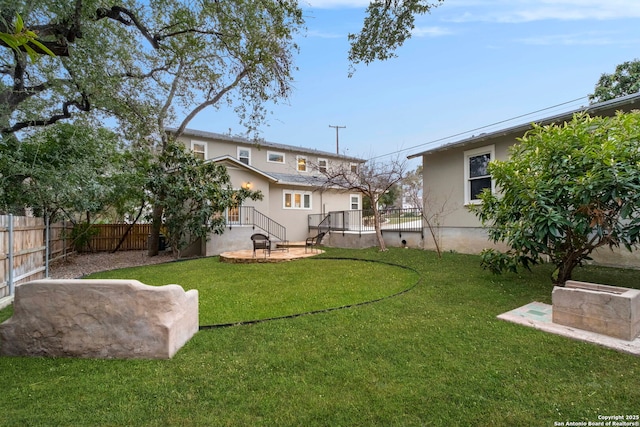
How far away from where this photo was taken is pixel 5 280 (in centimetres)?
532

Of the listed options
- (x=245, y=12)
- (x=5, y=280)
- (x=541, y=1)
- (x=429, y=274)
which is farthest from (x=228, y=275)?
(x=541, y=1)

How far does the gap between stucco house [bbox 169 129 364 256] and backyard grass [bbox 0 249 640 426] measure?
9164 mm

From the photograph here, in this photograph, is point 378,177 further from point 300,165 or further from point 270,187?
point 300,165

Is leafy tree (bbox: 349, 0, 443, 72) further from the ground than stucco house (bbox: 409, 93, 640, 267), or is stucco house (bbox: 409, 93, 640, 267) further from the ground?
leafy tree (bbox: 349, 0, 443, 72)

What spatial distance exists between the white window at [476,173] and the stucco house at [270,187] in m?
4.86

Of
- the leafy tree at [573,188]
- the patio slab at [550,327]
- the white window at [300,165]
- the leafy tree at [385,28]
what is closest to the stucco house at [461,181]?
the leafy tree at [573,188]

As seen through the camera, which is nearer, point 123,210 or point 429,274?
point 429,274

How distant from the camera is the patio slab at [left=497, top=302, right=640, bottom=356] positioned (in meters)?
3.17

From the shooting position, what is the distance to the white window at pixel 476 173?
8.94 metres

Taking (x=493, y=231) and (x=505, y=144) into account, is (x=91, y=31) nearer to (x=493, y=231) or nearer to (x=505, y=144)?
(x=493, y=231)

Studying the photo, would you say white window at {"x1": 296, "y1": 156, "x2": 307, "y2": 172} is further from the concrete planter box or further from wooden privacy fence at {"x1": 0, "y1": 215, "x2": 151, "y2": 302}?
the concrete planter box

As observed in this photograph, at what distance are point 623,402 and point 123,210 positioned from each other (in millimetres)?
14748

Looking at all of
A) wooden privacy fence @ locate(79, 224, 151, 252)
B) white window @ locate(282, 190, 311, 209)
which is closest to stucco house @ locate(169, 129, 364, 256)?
white window @ locate(282, 190, 311, 209)

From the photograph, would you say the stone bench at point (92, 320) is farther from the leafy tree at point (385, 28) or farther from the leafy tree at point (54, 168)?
the leafy tree at point (385, 28)
